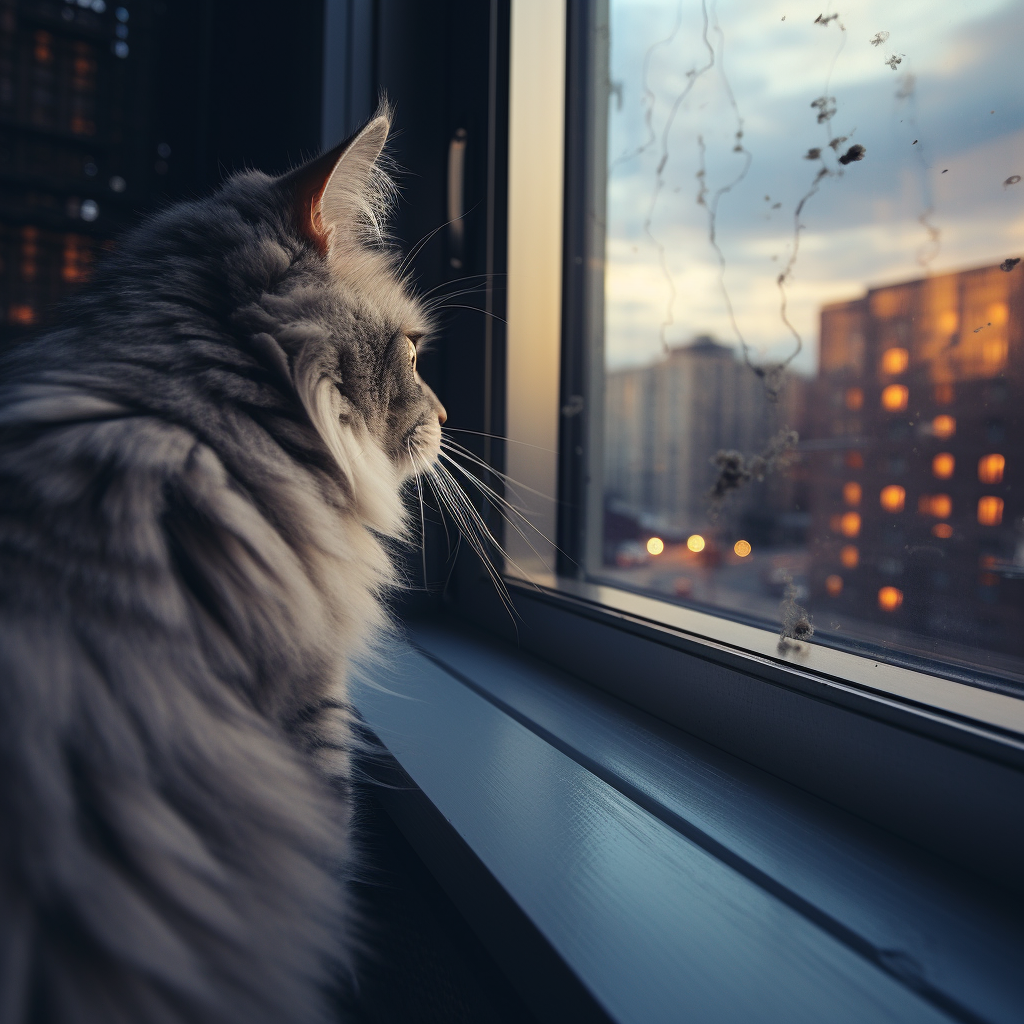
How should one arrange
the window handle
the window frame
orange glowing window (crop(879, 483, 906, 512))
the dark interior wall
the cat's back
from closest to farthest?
1. the cat's back
2. the window frame
3. orange glowing window (crop(879, 483, 906, 512))
4. the window handle
5. the dark interior wall

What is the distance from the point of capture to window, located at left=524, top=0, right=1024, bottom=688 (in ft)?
1.81

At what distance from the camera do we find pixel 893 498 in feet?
2.15

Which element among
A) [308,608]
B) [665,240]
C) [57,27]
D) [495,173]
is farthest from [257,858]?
[57,27]

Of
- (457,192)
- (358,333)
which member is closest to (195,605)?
(358,333)

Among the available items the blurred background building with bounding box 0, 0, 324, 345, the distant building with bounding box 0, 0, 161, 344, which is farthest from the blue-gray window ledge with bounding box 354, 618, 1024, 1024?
the distant building with bounding box 0, 0, 161, 344

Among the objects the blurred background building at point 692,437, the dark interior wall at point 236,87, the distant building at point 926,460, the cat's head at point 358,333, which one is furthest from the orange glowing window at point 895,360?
the dark interior wall at point 236,87

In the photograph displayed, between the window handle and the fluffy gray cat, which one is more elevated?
the window handle

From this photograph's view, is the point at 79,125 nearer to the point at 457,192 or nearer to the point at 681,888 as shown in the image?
the point at 457,192

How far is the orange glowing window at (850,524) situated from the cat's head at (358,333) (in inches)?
20.4

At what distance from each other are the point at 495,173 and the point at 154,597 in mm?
883

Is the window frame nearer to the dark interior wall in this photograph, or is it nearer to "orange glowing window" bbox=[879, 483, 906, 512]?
"orange glowing window" bbox=[879, 483, 906, 512]

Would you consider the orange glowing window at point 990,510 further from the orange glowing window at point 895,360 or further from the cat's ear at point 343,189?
the cat's ear at point 343,189

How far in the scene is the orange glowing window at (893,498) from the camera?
2.12ft

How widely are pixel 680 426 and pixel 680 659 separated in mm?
427
